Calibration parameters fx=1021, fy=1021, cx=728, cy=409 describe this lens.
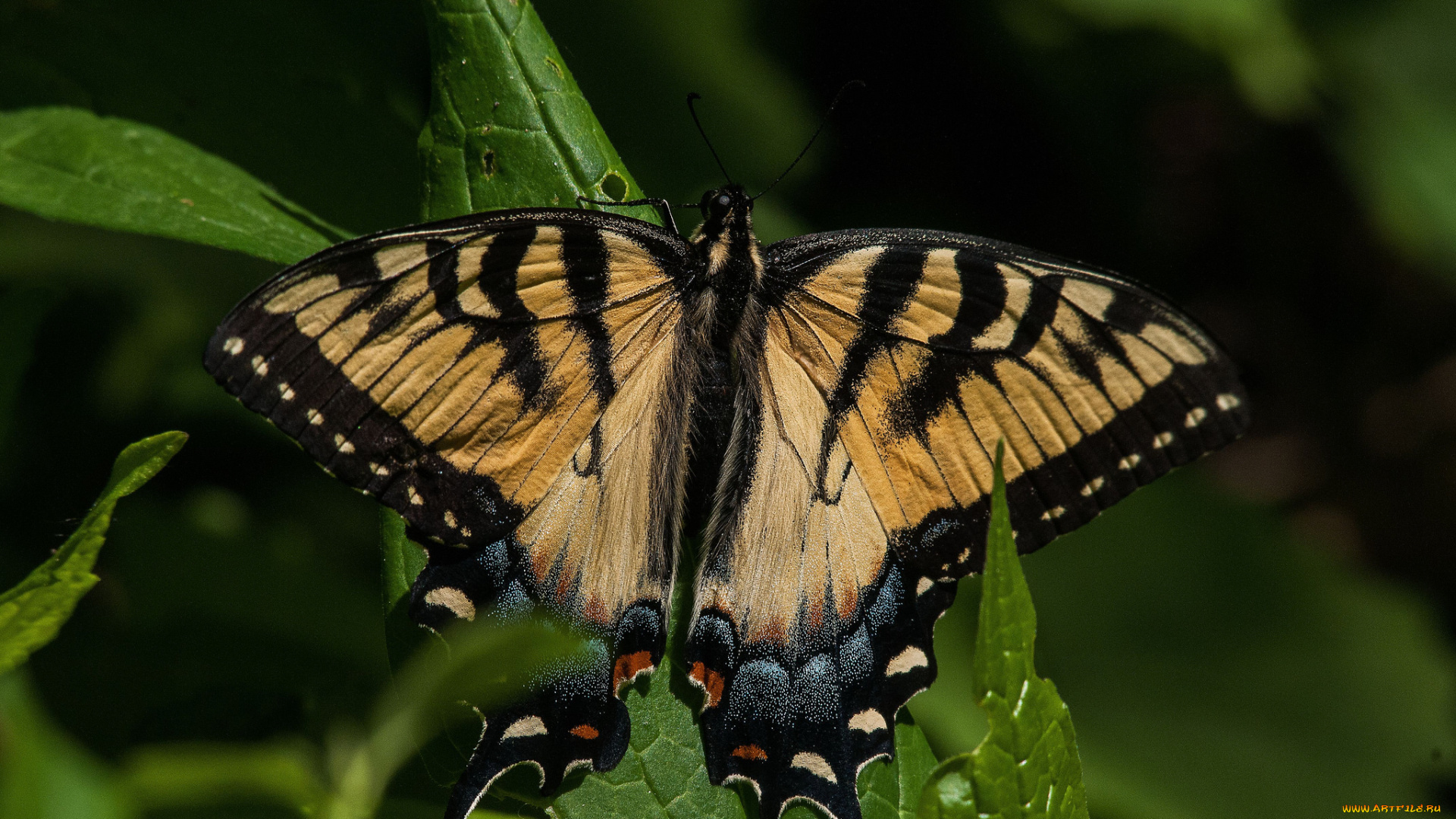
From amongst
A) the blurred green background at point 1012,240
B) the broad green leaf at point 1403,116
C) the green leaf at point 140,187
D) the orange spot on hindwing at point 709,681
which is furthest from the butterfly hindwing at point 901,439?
the broad green leaf at point 1403,116

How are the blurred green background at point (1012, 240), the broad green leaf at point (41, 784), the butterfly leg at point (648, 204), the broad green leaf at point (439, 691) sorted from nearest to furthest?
the broad green leaf at point (41, 784) → the broad green leaf at point (439, 691) → the butterfly leg at point (648, 204) → the blurred green background at point (1012, 240)

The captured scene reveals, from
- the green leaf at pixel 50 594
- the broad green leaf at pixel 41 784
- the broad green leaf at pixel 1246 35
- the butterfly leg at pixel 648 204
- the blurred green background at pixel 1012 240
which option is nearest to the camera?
the broad green leaf at pixel 41 784

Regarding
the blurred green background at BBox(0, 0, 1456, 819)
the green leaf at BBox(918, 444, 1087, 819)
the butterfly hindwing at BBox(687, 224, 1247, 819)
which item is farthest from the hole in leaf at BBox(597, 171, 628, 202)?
the green leaf at BBox(918, 444, 1087, 819)

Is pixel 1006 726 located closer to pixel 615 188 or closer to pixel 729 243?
pixel 729 243

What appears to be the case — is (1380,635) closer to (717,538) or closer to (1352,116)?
(1352,116)

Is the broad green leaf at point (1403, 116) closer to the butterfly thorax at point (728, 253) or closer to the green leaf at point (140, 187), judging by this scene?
the butterfly thorax at point (728, 253)

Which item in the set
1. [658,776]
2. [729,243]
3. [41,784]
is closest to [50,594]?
[41,784]
